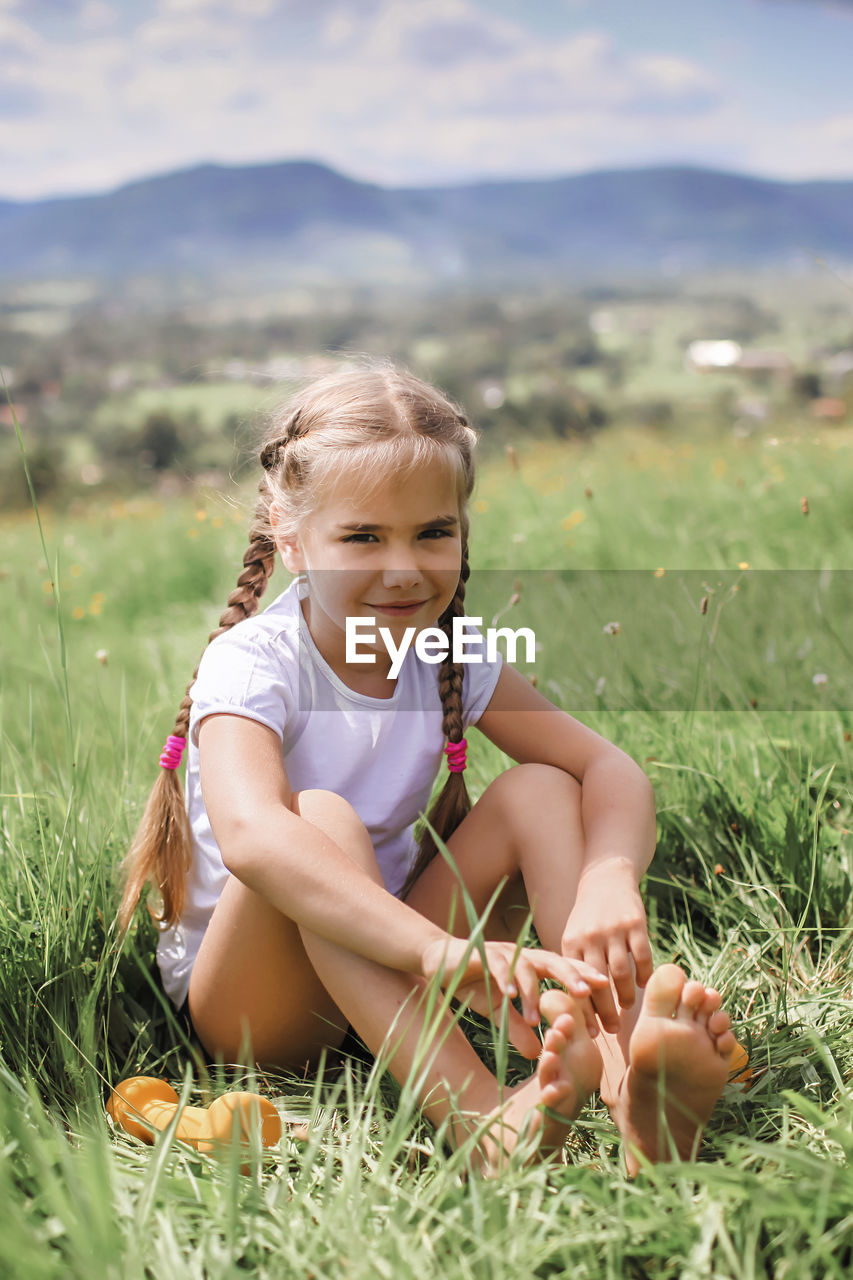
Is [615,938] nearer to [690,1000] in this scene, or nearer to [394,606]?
[690,1000]

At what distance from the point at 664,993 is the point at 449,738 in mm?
584

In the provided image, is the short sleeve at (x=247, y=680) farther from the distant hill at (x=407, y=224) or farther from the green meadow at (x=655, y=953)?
the distant hill at (x=407, y=224)

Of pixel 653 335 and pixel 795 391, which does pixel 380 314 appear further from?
pixel 795 391

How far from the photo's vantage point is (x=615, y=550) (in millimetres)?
3775

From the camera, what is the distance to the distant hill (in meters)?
79.9

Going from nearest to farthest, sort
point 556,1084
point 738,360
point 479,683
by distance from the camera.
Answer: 1. point 556,1084
2. point 479,683
3. point 738,360

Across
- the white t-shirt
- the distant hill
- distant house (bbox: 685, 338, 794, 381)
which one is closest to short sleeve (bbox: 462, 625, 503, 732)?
the white t-shirt

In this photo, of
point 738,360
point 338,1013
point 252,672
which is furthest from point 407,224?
point 338,1013

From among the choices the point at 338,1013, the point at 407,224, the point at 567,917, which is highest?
the point at 407,224

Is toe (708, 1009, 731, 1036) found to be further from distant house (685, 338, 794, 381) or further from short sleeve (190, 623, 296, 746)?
distant house (685, 338, 794, 381)

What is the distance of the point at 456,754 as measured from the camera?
1613mm

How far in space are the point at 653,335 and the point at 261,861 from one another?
126ft

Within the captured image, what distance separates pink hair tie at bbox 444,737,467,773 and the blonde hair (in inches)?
0.5

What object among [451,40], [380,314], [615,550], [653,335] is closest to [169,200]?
[380,314]
